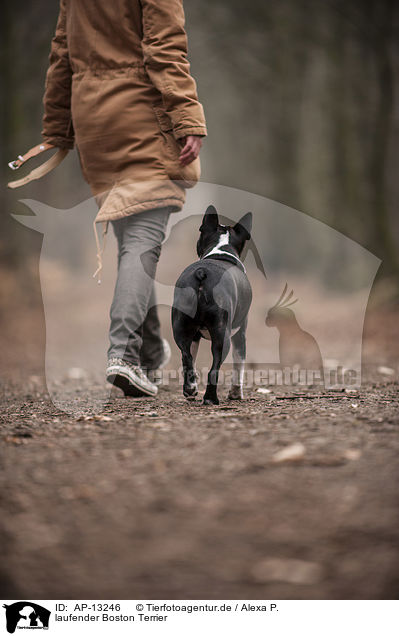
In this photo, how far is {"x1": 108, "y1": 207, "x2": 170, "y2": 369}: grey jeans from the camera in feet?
13.1

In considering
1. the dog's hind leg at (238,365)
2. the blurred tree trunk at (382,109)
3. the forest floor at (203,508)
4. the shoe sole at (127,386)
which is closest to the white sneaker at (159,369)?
the shoe sole at (127,386)

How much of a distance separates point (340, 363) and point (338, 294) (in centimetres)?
634

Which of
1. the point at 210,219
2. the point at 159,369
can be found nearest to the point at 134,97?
the point at 210,219

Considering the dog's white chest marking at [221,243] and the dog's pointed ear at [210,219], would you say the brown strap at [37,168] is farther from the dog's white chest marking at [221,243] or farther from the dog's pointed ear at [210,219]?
the dog's white chest marking at [221,243]

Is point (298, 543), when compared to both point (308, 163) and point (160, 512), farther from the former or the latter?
point (308, 163)

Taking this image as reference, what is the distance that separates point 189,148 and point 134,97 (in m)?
0.52

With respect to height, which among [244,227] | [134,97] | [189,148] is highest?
[134,97]

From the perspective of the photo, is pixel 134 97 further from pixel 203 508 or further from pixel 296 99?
pixel 296 99

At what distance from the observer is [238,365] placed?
4.01 metres

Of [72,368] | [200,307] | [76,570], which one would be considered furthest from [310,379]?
[76,570]

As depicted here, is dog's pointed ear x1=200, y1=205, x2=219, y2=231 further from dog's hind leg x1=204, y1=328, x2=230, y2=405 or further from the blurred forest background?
the blurred forest background

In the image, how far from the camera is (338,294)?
1238 cm
